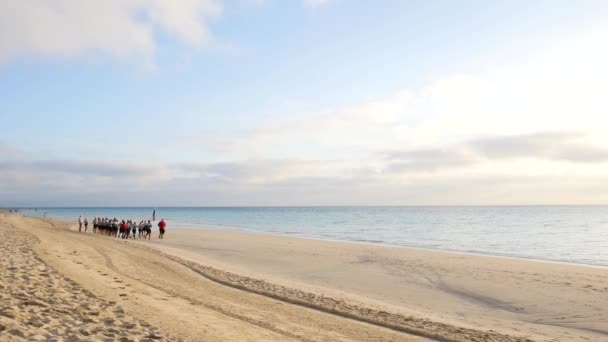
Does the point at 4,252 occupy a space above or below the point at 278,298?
above

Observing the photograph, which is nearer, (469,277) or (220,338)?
(220,338)

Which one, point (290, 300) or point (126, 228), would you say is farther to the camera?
point (126, 228)

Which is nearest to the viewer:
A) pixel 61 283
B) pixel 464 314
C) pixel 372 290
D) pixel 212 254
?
pixel 61 283

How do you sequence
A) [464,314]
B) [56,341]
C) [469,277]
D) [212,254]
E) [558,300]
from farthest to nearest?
[212,254], [469,277], [558,300], [464,314], [56,341]

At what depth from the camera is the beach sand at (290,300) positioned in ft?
26.3

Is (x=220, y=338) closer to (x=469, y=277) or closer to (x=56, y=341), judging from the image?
(x=56, y=341)

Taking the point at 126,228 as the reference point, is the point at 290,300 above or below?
below

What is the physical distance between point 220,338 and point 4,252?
38.7ft

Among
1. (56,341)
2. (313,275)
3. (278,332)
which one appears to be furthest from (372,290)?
(56,341)

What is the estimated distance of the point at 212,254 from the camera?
26953 millimetres

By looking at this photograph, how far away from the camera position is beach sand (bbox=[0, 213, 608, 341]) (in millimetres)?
8016

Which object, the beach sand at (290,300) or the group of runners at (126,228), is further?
the group of runners at (126,228)

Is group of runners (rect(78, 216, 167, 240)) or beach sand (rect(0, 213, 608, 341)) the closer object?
beach sand (rect(0, 213, 608, 341))

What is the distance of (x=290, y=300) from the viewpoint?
496 inches
